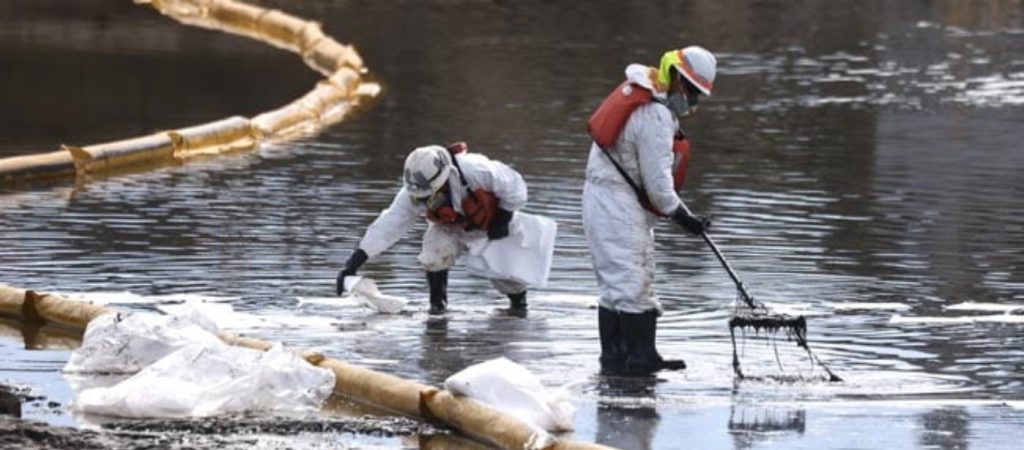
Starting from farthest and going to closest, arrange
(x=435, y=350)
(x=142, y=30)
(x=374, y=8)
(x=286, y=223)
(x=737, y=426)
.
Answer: (x=374, y=8) → (x=142, y=30) → (x=286, y=223) → (x=435, y=350) → (x=737, y=426)

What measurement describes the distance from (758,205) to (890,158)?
11.4 feet

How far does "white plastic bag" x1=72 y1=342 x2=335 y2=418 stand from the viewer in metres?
10.3

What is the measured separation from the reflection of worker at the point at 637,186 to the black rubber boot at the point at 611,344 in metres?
0.02

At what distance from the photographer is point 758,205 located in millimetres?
18328

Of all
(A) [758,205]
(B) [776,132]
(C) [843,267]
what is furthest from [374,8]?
(C) [843,267]

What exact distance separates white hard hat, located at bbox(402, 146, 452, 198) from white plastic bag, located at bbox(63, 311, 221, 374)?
205cm

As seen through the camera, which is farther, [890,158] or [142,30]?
[142,30]

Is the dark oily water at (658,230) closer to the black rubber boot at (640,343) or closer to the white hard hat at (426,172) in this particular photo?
the black rubber boot at (640,343)

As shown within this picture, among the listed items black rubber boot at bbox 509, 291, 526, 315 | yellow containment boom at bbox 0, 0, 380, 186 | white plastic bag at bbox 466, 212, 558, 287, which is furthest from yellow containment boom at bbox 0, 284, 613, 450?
yellow containment boom at bbox 0, 0, 380, 186

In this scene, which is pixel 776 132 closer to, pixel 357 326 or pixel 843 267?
pixel 843 267

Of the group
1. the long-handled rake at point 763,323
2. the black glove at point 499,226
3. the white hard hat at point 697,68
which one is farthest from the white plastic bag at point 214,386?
the black glove at point 499,226

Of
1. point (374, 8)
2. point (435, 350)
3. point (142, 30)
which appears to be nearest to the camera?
point (435, 350)

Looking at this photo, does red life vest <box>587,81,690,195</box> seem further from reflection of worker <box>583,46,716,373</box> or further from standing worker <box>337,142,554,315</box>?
standing worker <box>337,142,554,315</box>

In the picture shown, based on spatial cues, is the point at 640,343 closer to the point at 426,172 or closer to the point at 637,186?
the point at 637,186
